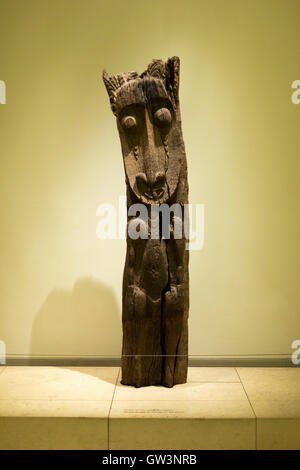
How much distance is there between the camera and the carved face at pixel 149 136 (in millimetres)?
2482

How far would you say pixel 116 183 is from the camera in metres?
3.10

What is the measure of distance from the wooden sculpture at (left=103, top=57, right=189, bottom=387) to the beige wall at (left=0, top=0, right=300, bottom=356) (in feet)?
1.82

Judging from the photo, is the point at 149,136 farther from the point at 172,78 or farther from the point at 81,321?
the point at 81,321

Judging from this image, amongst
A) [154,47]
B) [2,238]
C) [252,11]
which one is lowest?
[2,238]

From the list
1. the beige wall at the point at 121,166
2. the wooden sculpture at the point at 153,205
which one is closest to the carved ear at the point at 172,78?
the wooden sculpture at the point at 153,205

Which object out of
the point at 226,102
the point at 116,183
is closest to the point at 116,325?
the point at 116,183

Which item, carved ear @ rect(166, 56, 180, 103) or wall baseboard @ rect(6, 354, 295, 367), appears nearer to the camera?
carved ear @ rect(166, 56, 180, 103)

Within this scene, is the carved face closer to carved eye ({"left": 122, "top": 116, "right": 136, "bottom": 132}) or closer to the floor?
carved eye ({"left": 122, "top": 116, "right": 136, "bottom": 132})

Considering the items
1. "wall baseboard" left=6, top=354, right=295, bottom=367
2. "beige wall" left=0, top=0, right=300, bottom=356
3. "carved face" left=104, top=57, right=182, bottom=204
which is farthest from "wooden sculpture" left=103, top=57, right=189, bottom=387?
"beige wall" left=0, top=0, right=300, bottom=356

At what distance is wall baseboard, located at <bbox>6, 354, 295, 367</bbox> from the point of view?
2.97 meters
